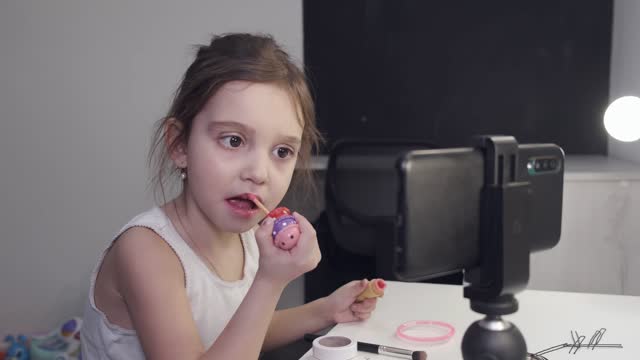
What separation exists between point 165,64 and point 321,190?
796 millimetres

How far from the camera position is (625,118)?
1246 mm

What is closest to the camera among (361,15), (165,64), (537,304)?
(537,304)

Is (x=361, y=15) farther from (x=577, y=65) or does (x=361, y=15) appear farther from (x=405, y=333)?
(x=405, y=333)

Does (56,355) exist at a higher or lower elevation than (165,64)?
lower

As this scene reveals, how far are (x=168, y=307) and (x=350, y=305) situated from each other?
312 millimetres

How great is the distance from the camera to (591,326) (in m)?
0.95

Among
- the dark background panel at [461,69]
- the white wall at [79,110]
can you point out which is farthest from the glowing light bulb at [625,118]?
the white wall at [79,110]

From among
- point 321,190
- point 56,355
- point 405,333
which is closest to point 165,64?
point 321,190

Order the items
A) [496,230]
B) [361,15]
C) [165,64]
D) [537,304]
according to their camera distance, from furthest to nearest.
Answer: [361,15] < [165,64] < [537,304] < [496,230]

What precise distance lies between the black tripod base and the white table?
22cm

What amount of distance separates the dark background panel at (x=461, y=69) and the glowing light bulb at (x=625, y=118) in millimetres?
1268

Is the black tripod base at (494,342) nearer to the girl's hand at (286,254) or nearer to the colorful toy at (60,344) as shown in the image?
the girl's hand at (286,254)

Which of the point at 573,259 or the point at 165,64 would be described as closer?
the point at 573,259

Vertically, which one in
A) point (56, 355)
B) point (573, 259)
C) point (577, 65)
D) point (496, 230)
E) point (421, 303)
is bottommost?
point (56, 355)
